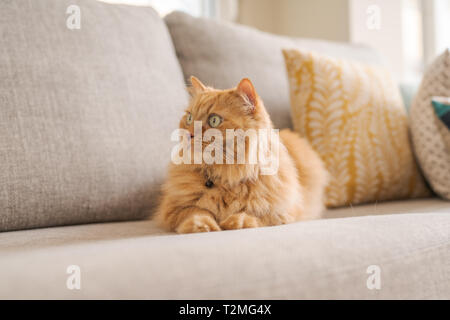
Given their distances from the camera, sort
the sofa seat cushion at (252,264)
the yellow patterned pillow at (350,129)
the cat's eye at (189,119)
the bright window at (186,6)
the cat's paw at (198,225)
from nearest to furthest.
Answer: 1. the sofa seat cushion at (252,264)
2. the cat's paw at (198,225)
3. the cat's eye at (189,119)
4. the yellow patterned pillow at (350,129)
5. the bright window at (186,6)

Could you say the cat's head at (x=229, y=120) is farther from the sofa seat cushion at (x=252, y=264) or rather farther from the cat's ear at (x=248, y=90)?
the sofa seat cushion at (x=252, y=264)

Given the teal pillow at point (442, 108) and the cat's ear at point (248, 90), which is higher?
the cat's ear at point (248, 90)

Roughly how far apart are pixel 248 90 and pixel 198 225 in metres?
0.35

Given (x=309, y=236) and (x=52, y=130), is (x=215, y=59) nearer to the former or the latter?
(x=52, y=130)

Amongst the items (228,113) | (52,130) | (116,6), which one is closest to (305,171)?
(228,113)

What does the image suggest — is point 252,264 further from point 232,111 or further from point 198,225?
point 232,111

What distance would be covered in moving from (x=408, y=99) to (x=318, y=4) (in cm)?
138

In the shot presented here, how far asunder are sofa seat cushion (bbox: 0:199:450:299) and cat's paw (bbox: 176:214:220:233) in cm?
12

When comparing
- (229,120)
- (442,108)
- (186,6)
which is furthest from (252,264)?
(186,6)

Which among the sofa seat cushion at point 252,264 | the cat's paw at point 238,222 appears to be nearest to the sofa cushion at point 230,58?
the cat's paw at point 238,222

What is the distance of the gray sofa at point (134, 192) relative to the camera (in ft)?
1.83

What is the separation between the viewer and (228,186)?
918 millimetres

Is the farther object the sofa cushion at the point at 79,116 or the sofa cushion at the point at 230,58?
the sofa cushion at the point at 230,58
